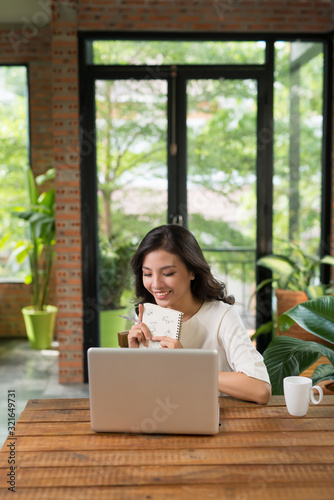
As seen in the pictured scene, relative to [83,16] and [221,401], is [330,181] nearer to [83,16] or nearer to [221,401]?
[83,16]

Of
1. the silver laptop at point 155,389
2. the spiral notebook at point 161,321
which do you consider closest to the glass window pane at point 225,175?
the spiral notebook at point 161,321

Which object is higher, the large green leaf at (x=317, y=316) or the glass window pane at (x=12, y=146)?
the glass window pane at (x=12, y=146)

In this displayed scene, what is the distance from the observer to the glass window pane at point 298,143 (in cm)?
419

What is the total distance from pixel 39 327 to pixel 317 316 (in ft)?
11.3

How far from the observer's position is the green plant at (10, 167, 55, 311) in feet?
15.5

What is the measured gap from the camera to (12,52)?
544cm

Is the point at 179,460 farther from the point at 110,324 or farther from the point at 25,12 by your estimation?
the point at 25,12

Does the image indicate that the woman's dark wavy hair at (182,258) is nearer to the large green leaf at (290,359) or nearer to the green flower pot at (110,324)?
the large green leaf at (290,359)

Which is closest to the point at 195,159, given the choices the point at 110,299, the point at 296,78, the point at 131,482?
the point at 296,78

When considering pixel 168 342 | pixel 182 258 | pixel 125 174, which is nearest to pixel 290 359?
pixel 182 258

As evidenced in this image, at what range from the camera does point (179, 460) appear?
4.16 feet

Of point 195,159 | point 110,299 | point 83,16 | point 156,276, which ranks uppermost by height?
point 83,16

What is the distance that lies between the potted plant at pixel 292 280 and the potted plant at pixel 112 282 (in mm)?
1048

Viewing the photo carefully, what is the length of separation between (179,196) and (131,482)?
3.19m
